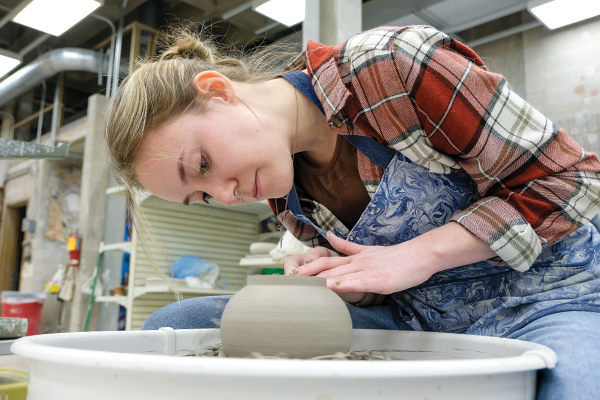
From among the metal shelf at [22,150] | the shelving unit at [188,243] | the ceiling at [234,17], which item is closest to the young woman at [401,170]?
the metal shelf at [22,150]

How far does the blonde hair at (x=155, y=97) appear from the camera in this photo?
0.79m

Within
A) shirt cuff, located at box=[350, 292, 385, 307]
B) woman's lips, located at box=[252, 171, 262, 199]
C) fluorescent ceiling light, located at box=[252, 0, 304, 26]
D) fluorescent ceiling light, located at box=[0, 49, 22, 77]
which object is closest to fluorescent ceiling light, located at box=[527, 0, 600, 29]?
fluorescent ceiling light, located at box=[252, 0, 304, 26]

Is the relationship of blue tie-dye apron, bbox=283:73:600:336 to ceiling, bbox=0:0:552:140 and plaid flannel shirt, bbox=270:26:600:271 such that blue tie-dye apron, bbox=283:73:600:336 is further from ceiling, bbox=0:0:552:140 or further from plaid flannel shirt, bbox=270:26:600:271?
ceiling, bbox=0:0:552:140

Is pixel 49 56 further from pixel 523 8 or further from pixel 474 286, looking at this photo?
pixel 474 286

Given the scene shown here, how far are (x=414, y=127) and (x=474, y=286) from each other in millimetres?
298

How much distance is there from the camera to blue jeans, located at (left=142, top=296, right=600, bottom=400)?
0.49 metres

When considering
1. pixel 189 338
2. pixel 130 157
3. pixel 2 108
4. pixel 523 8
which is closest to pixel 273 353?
pixel 189 338

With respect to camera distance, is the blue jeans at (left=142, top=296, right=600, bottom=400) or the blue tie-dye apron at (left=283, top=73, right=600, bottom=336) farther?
the blue tie-dye apron at (left=283, top=73, right=600, bottom=336)

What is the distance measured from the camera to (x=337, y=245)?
0.74 m

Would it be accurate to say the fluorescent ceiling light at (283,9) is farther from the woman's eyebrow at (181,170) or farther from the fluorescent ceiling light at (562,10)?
the woman's eyebrow at (181,170)

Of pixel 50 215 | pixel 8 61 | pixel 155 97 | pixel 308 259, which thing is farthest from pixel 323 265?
pixel 50 215

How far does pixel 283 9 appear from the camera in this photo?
309 cm

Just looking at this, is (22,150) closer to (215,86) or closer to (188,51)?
(188,51)

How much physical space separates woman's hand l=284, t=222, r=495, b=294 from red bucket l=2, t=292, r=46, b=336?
11.6ft
